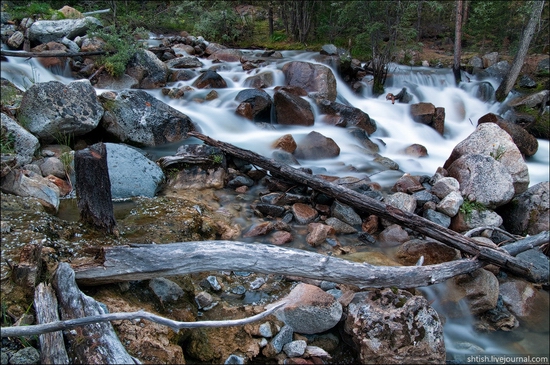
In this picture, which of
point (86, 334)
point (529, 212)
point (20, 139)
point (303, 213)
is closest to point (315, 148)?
point (303, 213)

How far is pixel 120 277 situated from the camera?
3.30m

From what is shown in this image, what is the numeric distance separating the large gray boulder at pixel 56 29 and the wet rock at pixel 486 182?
11.4 m

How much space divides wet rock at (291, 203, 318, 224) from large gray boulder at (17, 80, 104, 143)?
388 centimetres

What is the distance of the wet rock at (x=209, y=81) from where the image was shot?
35.3ft

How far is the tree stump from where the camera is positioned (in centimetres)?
390

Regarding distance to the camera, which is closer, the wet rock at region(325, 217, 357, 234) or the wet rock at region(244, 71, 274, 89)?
the wet rock at region(325, 217, 357, 234)

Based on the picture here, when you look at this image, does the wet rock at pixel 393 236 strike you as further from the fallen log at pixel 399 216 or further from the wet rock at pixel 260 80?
Answer: the wet rock at pixel 260 80

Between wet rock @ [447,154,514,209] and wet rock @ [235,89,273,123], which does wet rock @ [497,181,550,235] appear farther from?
wet rock @ [235,89,273,123]

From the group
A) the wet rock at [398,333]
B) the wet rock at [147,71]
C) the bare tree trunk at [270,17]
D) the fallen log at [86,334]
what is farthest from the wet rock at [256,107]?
the bare tree trunk at [270,17]

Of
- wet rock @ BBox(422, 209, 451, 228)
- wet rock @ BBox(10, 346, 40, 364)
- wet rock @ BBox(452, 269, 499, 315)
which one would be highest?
wet rock @ BBox(10, 346, 40, 364)

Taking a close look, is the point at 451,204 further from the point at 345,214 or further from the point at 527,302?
the point at 527,302

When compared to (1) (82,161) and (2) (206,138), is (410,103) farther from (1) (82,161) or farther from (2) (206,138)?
(1) (82,161)

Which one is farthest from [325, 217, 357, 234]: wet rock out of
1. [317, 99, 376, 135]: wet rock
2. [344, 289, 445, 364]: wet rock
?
[317, 99, 376, 135]: wet rock

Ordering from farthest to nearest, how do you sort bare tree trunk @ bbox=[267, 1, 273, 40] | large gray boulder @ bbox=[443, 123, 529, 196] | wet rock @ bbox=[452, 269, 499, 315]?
bare tree trunk @ bbox=[267, 1, 273, 40]
large gray boulder @ bbox=[443, 123, 529, 196]
wet rock @ bbox=[452, 269, 499, 315]
